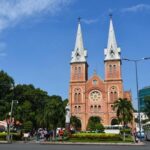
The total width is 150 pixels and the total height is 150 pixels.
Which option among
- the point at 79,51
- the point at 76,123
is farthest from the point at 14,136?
the point at 79,51

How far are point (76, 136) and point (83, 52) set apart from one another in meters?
71.5

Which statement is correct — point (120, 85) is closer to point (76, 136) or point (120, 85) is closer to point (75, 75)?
point (75, 75)

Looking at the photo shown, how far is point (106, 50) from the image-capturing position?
4291 inches

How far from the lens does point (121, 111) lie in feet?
244

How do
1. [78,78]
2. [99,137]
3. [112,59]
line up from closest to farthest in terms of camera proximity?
1. [99,137]
2. [112,59]
3. [78,78]

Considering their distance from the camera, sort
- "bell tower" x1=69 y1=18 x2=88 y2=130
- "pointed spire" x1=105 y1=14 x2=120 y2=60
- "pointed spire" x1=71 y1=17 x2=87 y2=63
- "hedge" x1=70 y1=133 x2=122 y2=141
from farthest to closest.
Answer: "pointed spire" x1=71 y1=17 x2=87 y2=63, "pointed spire" x1=105 y1=14 x2=120 y2=60, "bell tower" x1=69 y1=18 x2=88 y2=130, "hedge" x1=70 y1=133 x2=122 y2=141

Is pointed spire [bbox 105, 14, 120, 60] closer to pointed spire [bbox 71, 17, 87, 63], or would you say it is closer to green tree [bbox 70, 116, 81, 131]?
pointed spire [bbox 71, 17, 87, 63]

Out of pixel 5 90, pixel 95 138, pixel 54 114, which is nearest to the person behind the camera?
pixel 95 138

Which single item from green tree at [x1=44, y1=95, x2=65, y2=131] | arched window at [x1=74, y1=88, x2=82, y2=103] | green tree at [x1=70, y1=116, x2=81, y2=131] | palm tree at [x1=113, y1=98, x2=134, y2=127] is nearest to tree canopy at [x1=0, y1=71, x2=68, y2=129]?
green tree at [x1=70, y1=116, x2=81, y2=131]

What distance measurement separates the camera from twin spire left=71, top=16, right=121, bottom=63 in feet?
354

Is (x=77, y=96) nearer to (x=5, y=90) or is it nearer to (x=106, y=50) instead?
(x=106, y=50)

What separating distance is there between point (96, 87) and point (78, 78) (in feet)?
21.3

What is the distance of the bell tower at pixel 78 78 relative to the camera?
346 ft

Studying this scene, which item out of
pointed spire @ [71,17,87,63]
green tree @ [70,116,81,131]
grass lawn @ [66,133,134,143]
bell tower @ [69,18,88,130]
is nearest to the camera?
grass lawn @ [66,133,134,143]
